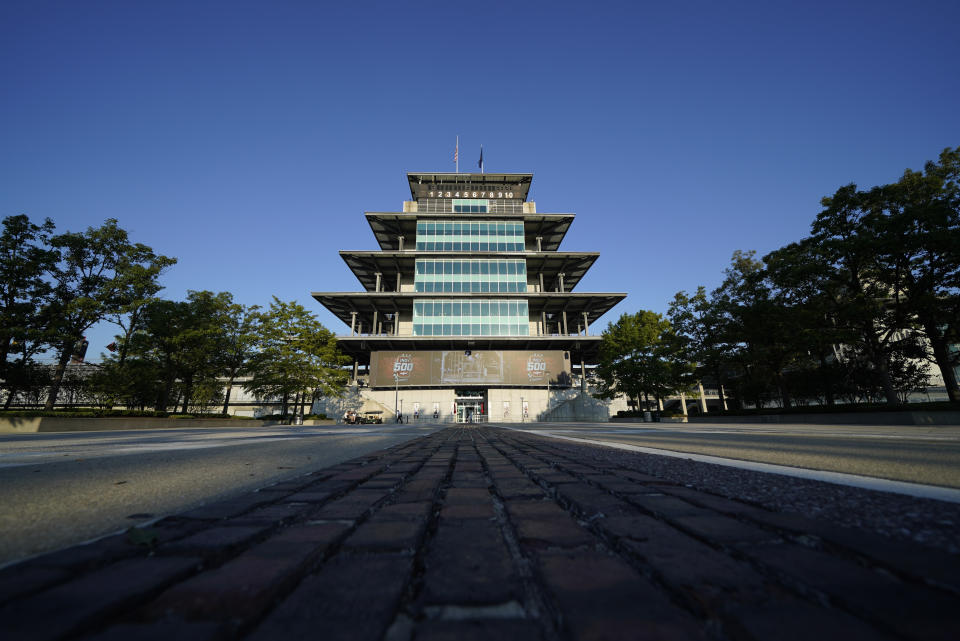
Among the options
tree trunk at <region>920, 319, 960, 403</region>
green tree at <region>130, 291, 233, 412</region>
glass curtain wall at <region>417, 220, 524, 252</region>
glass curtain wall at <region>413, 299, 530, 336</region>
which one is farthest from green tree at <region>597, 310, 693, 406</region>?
green tree at <region>130, 291, 233, 412</region>

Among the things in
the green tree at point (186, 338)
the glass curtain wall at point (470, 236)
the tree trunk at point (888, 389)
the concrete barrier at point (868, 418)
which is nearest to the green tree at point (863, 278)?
the tree trunk at point (888, 389)

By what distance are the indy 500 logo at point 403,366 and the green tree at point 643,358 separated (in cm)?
1910

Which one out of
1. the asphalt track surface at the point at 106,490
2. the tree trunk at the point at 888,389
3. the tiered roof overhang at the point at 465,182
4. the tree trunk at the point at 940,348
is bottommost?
the asphalt track surface at the point at 106,490

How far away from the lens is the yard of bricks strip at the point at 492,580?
25.7 inches

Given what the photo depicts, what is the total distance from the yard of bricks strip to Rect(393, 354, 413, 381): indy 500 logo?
130 ft

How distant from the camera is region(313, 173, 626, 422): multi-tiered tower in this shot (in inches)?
1587

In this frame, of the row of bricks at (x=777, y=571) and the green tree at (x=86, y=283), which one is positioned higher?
the green tree at (x=86, y=283)

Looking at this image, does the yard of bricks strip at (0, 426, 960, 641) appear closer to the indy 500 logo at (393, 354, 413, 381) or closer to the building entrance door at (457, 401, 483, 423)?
the indy 500 logo at (393, 354, 413, 381)

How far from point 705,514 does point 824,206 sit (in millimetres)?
29161

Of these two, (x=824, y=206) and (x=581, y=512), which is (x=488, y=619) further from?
(x=824, y=206)

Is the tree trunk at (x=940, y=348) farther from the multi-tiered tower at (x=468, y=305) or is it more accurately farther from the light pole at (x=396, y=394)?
the light pole at (x=396, y=394)

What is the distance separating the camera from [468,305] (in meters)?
43.1

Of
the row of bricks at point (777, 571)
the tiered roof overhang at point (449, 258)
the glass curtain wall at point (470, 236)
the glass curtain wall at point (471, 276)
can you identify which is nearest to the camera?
the row of bricks at point (777, 571)

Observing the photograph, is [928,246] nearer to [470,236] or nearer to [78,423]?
[470,236]
